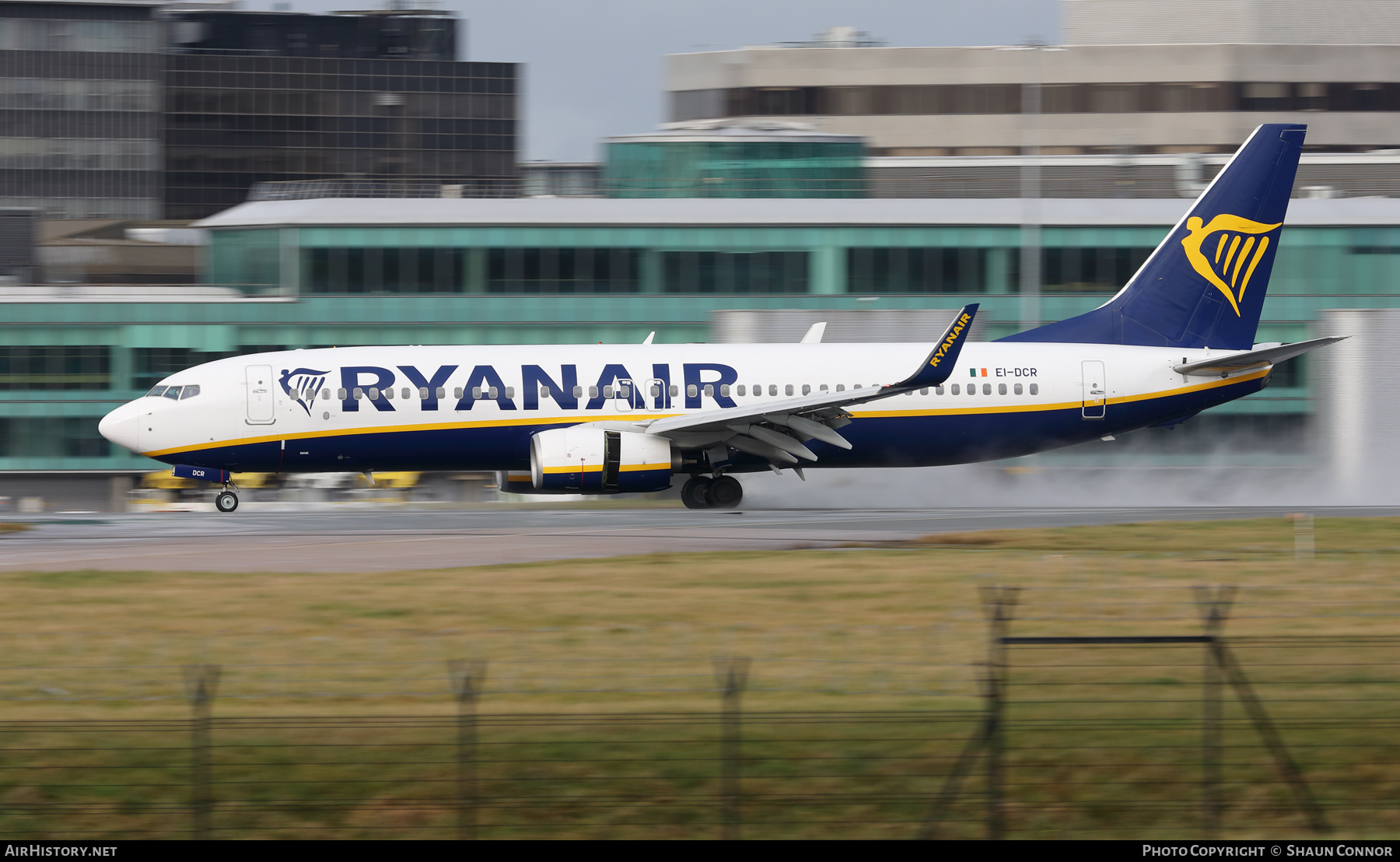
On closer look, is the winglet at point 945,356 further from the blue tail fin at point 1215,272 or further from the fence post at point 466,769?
the fence post at point 466,769

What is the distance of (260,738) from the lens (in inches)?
490

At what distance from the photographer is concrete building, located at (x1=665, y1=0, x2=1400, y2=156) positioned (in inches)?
4144

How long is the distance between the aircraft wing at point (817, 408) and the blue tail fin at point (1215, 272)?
17.2 ft

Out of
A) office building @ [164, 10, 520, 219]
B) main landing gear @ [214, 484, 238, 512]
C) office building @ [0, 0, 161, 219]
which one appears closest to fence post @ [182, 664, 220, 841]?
main landing gear @ [214, 484, 238, 512]

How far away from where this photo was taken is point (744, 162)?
226ft

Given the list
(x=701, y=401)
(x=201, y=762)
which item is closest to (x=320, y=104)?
(x=701, y=401)

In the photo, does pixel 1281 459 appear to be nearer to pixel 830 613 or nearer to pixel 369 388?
pixel 369 388

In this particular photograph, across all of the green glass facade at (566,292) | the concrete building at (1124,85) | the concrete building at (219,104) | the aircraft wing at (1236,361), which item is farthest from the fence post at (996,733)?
the concrete building at (219,104)

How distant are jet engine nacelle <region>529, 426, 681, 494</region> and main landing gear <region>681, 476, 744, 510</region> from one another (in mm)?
2143

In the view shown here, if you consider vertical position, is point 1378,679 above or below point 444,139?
below

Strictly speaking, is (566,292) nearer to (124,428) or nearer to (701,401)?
(701,401)

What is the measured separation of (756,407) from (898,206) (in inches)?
1033

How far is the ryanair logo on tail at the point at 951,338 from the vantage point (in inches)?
1275
